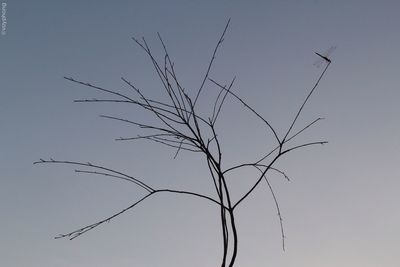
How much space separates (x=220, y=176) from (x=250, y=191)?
0.15 m

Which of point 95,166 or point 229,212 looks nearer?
point 229,212

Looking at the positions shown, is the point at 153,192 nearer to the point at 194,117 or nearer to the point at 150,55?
the point at 194,117

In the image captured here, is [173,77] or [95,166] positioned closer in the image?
[95,166]

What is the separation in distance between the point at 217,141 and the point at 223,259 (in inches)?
22.8

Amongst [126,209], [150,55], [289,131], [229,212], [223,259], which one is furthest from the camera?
[150,55]

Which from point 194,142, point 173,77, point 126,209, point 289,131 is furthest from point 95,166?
point 289,131

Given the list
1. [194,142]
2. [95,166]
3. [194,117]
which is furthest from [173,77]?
[95,166]

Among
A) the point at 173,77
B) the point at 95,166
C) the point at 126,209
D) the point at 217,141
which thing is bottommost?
the point at 126,209

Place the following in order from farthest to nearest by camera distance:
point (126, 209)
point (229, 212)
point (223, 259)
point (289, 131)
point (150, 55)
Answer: point (150, 55) < point (289, 131) < point (126, 209) < point (229, 212) < point (223, 259)

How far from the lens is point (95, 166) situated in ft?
6.07

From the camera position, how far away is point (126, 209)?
181cm

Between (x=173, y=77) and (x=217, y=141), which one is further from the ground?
(x=173, y=77)

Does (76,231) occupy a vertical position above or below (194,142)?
below

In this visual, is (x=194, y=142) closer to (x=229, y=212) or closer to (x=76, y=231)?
(x=229, y=212)
